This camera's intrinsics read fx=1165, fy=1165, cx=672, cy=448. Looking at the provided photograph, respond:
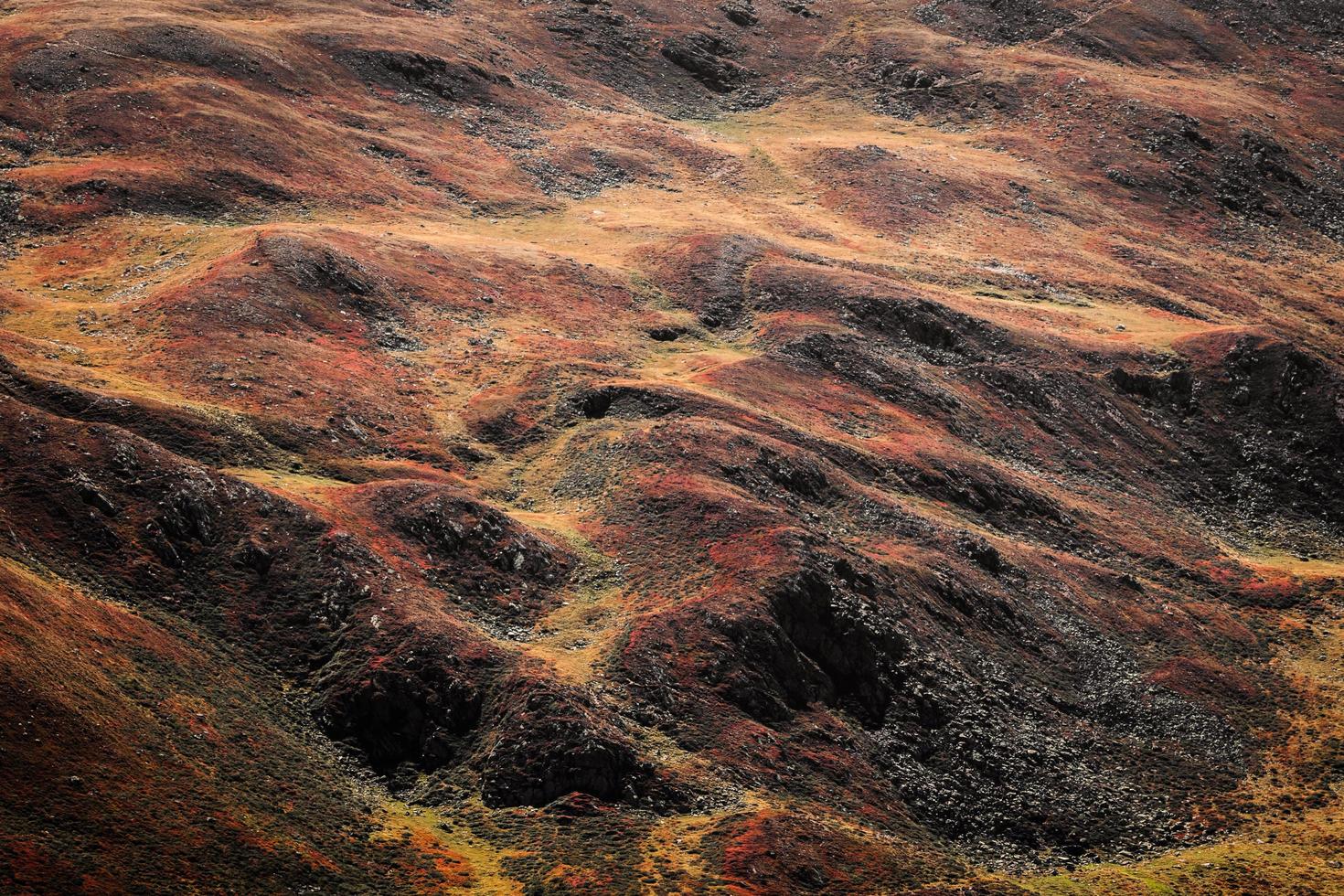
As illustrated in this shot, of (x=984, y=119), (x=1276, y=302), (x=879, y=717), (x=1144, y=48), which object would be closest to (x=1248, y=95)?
(x=1144, y=48)

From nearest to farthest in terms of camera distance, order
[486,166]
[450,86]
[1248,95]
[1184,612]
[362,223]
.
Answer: [1184,612]
[362,223]
[486,166]
[450,86]
[1248,95]

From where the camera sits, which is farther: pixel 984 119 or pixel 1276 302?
pixel 984 119

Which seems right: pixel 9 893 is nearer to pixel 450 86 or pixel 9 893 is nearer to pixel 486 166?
pixel 486 166

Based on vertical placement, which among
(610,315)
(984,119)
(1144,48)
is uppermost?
(1144,48)

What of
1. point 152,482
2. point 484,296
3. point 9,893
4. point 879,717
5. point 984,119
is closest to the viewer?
point 9,893

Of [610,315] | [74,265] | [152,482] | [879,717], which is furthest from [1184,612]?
[74,265]

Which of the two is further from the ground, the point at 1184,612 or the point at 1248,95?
the point at 1248,95

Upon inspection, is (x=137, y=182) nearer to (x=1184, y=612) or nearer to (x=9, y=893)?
(x=9, y=893)
